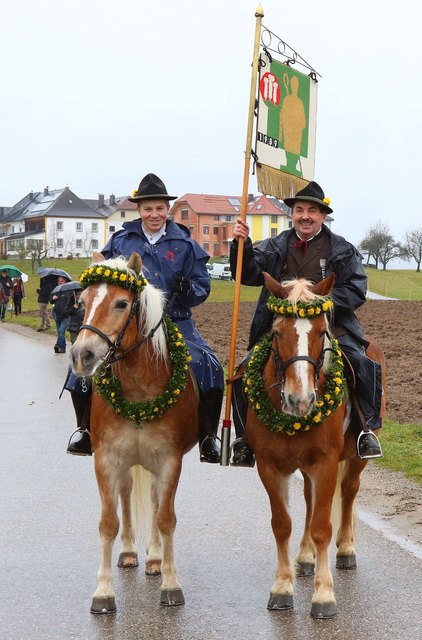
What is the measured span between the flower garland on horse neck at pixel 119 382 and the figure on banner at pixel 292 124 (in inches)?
89.0

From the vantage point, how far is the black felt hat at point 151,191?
6.75 meters

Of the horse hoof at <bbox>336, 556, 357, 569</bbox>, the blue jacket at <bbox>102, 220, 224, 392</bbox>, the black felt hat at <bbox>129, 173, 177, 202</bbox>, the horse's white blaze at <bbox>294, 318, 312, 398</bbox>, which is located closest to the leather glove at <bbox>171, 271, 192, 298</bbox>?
the blue jacket at <bbox>102, 220, 224, 392</bbox>

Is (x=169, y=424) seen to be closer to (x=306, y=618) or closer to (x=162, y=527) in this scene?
(x=162, y=527)

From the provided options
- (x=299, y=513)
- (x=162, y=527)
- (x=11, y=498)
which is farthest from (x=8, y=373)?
(x=162, y=527)

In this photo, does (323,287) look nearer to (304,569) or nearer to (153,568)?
(304,569)

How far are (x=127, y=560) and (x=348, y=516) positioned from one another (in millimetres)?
1687

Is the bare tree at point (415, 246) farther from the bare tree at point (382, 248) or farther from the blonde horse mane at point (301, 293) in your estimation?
the blonde horse mane at point (301, 293)

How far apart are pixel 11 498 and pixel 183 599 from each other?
2957mm

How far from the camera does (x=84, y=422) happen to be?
260 inches

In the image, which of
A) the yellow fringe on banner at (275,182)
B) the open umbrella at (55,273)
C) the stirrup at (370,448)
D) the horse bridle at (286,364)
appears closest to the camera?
the horse bridle at (286,364)

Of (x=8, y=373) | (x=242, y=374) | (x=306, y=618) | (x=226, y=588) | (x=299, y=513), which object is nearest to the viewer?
(x=306, y=618)

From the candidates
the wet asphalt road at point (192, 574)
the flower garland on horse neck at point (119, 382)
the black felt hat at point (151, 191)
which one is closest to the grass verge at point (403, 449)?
the wet asphalt road at point (192, 574)

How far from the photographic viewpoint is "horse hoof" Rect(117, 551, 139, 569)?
6668mm

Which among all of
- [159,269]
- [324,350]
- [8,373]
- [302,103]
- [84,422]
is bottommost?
[8,373]
